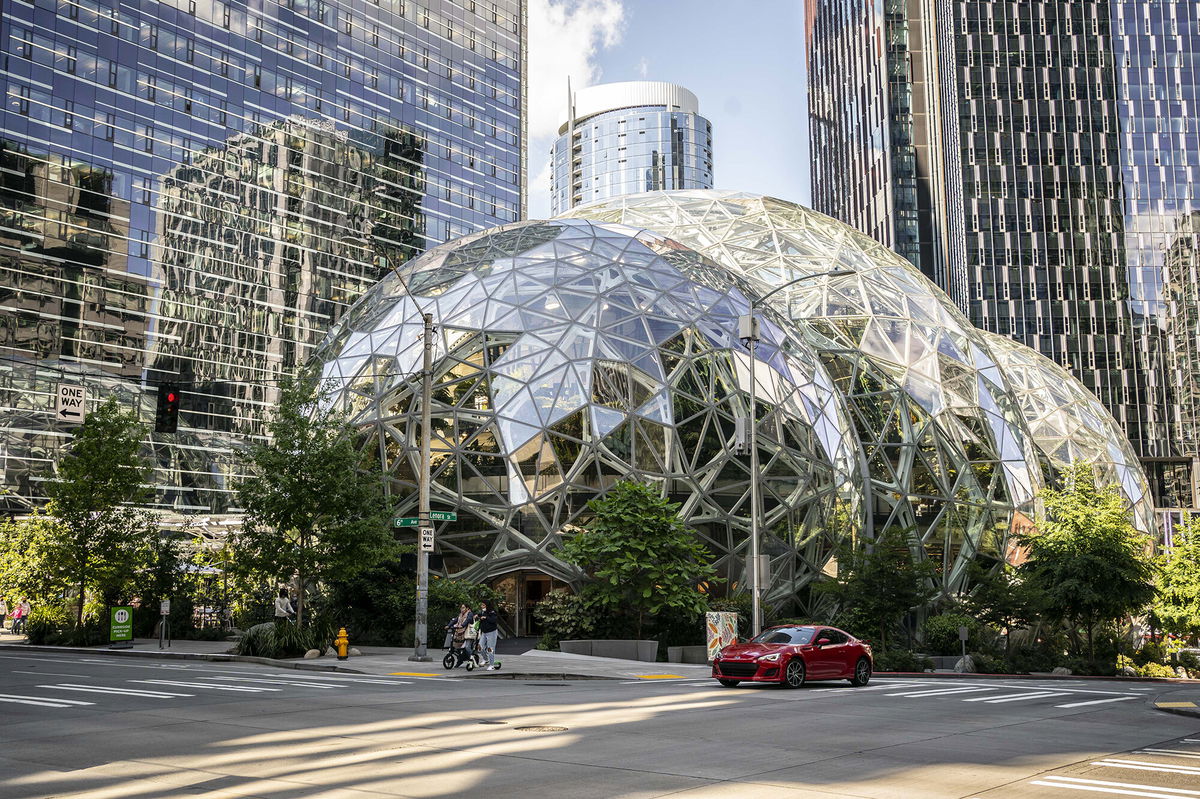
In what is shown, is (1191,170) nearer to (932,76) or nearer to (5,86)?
(932,76)

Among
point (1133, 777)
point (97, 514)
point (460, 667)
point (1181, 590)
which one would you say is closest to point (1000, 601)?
point (1181, 590)

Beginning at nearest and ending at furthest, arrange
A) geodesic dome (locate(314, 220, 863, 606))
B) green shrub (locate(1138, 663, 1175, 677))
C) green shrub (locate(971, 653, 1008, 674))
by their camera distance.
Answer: geodesic dome (locate(314, 220, 863, 606)), green shrub (locate(971, 653, 1008, 674)), green shrub (locate(1138, 663, 1175, 677))

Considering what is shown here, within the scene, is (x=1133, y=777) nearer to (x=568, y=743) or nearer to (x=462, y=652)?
(x=568, y=743)

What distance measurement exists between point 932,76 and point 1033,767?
155 metres

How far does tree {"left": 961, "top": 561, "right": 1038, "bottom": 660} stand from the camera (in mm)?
35562

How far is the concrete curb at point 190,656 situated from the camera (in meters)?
25.3

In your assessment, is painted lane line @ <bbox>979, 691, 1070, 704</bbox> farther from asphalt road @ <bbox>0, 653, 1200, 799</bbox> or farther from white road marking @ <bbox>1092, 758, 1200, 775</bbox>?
white road marking @ <bbox>1092, 758, 1200, 775</bbox>

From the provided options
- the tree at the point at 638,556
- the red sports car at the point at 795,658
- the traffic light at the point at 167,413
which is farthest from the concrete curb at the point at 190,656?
the red sports car at the point at 795,658

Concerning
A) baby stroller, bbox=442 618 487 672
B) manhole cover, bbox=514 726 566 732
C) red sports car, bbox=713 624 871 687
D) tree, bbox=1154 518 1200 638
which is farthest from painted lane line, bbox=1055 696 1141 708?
tree, bbox=1154 518 1200 638

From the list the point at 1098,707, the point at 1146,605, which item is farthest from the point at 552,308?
the point at 1146,605

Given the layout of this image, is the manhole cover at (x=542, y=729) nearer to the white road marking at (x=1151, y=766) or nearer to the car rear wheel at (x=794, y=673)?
the white road marking at (x=1151, y=766)

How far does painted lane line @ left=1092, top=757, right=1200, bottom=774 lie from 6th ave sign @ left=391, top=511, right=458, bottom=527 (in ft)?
61.7

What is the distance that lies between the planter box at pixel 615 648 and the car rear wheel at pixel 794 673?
28.5ft

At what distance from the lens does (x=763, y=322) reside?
3928 cm
